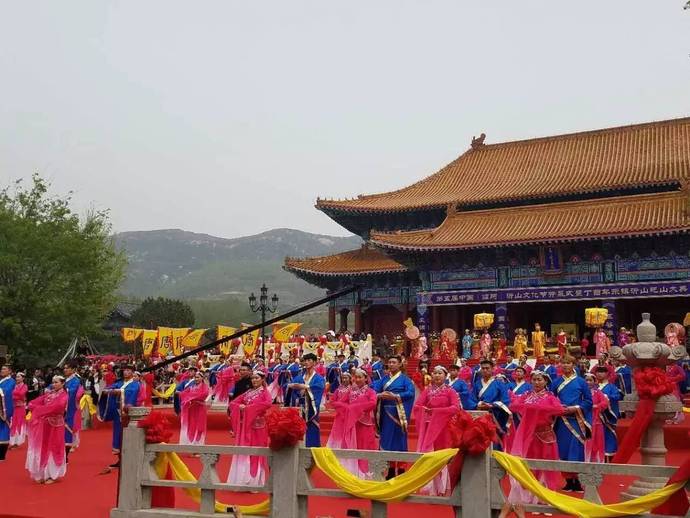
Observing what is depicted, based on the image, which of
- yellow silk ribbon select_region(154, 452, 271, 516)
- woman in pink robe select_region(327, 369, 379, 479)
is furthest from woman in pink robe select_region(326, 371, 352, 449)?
yellow silk ribbon select_region(154, 452, 271, 516)

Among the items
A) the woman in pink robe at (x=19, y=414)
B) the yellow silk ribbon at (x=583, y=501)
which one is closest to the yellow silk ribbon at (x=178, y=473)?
the yellow silk ribbon at (x=583, y=501)

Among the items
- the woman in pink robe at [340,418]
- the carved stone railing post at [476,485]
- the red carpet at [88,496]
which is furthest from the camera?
the woman in pink robe at [340,418]

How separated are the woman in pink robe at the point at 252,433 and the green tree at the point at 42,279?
53.5 ft

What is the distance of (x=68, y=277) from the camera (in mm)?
25609

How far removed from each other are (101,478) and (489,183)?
24.8 m

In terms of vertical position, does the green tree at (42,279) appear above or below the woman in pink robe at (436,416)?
above

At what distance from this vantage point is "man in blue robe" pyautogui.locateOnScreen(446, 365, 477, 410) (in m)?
10.5

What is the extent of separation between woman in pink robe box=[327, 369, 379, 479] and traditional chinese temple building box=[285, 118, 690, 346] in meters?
12.1

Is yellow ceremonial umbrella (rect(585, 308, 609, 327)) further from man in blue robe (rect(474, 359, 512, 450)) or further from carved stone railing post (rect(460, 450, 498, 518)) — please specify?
carved stone railing post (rect(460, 450, 498, 518))

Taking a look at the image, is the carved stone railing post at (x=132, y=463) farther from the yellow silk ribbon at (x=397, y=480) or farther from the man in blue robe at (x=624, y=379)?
the man in blue robe at (x=624, y=379)

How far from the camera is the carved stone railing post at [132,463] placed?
795cm

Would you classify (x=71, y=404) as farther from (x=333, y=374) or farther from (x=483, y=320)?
(x=483, y=320)

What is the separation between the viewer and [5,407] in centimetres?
1325

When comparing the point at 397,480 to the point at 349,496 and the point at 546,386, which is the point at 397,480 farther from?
the point at 546,386
